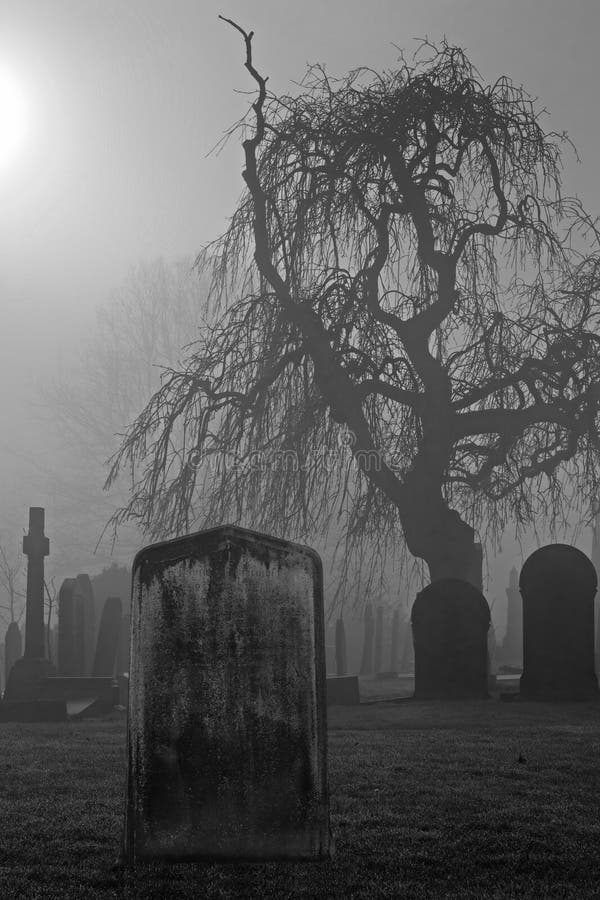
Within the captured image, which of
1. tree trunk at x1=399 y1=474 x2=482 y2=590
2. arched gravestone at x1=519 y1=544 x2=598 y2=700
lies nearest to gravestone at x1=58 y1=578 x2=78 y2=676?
tree trunk at x1=399 y1=474 x2=482 y2=590

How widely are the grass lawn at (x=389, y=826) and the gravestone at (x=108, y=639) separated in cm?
969

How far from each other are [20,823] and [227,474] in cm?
934

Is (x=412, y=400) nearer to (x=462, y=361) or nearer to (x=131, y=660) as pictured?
(x=462, y=361)

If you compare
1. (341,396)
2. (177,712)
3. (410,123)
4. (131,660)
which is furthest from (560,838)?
(410,123)

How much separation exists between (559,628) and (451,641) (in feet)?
5.04

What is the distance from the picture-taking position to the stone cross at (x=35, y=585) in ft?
53.3

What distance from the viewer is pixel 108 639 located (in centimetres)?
1775

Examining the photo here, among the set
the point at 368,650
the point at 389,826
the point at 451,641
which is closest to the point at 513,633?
the point at 368,650

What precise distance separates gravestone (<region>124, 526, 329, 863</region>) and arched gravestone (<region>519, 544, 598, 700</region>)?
8.91 m

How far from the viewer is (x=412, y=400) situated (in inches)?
551

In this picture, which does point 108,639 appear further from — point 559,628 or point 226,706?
point 226,706

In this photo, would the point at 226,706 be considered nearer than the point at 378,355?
Yes

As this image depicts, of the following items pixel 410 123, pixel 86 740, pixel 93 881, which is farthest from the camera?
pixel 410 123

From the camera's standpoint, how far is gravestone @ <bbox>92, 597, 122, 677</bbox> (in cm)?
1753
